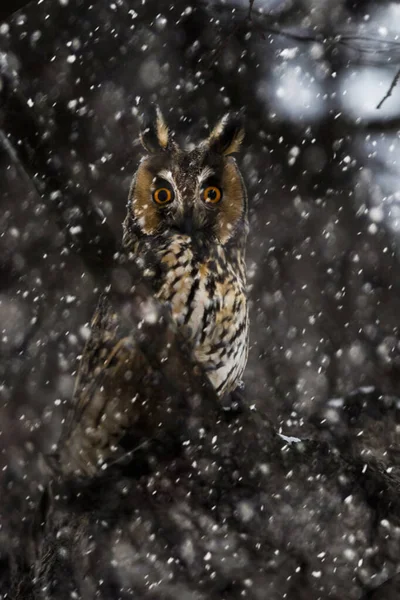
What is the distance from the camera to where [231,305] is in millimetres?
1485

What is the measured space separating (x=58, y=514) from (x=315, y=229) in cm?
155

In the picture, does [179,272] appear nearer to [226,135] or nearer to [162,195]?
[162,195]

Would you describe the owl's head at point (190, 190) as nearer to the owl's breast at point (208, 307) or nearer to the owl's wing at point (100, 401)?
the owl's breast at point (208, 307)

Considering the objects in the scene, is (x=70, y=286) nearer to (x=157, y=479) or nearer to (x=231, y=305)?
(x=231, y=305)

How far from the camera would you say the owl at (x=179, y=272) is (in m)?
1.36

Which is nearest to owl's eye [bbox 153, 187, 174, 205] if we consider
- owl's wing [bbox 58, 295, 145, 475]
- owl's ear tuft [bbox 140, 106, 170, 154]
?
owl's ear tuft [bbox 140, 106, 170, 154]

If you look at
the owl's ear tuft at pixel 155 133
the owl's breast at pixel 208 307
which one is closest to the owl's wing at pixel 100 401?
the owl's breast at pixel 208 307

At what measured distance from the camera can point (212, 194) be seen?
151cm

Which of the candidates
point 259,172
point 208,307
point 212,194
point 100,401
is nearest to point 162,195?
point 212,194

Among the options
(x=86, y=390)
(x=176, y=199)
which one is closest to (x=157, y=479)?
(x=86, y=390)

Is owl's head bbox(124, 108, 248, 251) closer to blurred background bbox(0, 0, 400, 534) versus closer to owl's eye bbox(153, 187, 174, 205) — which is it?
owl's eye bbox(153, 187, 174, 205)

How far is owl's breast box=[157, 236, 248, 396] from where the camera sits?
1414mm

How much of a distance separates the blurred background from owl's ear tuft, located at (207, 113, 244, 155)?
57 cm

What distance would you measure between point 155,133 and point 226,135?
0.16 meters
